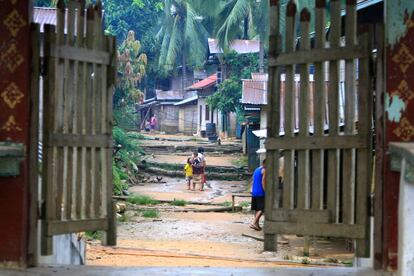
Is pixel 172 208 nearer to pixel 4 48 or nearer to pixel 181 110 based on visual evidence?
pixel 4 48

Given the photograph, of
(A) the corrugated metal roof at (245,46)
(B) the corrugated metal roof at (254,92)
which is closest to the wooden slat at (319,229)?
(B) the corrugated metal roof at (254,92)

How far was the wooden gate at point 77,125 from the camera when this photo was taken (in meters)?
5.49

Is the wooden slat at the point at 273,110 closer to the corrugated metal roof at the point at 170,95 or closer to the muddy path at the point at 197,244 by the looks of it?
the muddy path at the point at 197,244

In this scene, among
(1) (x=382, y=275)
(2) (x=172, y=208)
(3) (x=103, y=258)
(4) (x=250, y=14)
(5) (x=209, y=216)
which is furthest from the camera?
(4) (x=250, y=14)

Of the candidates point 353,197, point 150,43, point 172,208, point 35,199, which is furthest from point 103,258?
point 150,43

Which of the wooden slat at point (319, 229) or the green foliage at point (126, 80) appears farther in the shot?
the green foliage at point (126, 80)

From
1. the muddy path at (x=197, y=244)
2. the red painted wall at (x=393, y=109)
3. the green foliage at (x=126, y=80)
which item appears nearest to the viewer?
the red painted wall at (x=393, y=109)

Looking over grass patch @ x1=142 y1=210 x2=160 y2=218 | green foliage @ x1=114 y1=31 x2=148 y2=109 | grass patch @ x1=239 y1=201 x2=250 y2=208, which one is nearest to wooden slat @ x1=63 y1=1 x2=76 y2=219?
grass patch @ x1=142 y1=210 x2=160 y2=218

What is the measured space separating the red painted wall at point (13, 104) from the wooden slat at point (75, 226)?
0.85 feet

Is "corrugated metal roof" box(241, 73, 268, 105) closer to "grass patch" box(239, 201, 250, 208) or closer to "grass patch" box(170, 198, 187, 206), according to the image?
"grass patch" box(239, 201, 250, 208)

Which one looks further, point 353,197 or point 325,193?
point 325,193

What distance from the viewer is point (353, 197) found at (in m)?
5.41

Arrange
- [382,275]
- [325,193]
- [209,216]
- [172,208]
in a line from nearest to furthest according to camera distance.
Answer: [382,275]
[325,193]
[209,216]
[172,208]

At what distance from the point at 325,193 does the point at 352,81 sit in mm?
1105
